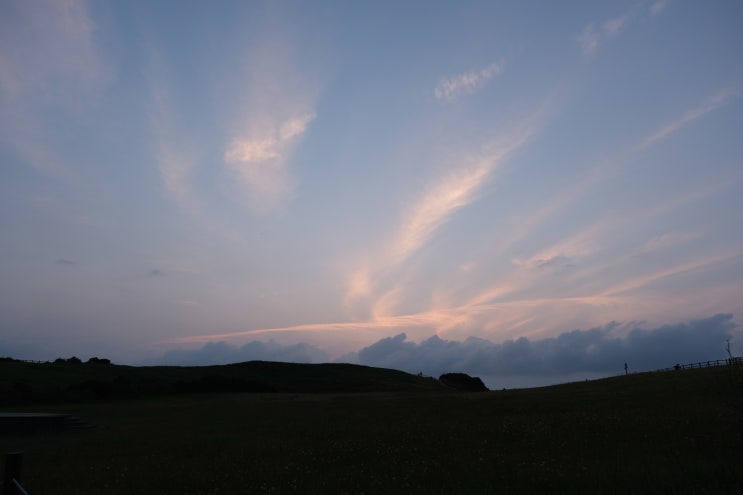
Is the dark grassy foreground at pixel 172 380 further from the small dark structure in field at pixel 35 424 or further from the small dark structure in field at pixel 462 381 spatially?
the small dark structure in field at pixel 35 424

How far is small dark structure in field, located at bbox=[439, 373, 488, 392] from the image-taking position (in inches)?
5876

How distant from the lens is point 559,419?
1219 inches

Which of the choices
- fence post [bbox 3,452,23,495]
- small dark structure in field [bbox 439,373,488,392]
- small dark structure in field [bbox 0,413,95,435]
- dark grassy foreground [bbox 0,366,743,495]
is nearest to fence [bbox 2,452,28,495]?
fence post [bbox 3,452,23,495]

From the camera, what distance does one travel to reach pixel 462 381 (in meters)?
152

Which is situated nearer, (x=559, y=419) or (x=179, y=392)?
(x=559, y=419)

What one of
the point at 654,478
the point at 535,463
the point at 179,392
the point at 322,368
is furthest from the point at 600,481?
the point at 322,368

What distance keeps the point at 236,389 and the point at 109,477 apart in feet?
269

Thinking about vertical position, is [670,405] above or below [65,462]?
above

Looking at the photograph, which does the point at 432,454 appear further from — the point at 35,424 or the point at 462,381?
the point at 462,381

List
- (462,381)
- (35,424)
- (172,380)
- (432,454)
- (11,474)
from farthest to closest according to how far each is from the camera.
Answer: (462,381)
(172,380)
(35,424)
(432,454)
(11,474)

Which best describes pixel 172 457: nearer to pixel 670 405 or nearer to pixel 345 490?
pixel 345 490

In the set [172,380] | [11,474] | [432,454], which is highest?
[172,380]

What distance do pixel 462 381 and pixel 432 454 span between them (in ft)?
444

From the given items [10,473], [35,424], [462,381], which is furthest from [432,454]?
[462,381]
